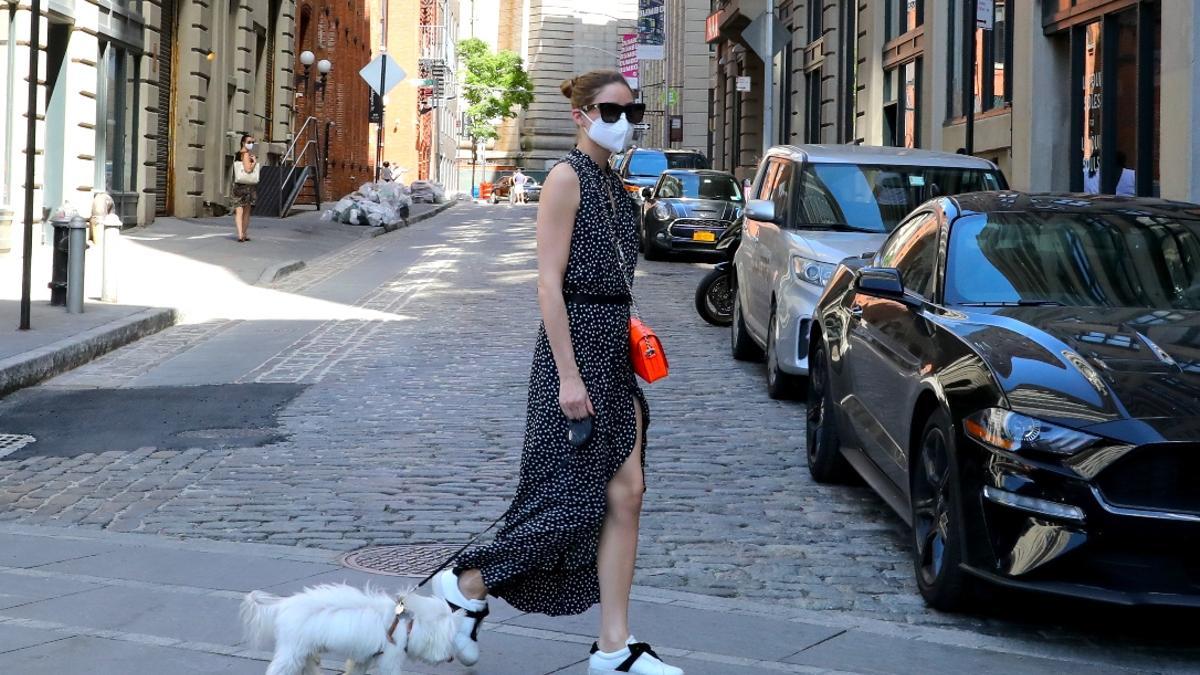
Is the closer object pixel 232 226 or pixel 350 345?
pixel 350 345

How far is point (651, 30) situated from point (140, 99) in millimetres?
60853

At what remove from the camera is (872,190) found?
1184 centimetres

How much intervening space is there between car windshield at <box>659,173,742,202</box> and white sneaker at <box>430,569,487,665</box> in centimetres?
2160

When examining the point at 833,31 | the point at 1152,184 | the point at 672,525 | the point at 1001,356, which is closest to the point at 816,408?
the point at 672,525

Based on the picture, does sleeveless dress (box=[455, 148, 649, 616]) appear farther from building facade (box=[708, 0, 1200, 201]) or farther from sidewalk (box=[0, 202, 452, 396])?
building facade (box=[708, 0, 1200, 201])

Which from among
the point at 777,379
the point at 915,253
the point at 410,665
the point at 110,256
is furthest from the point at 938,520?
the point at 110,256

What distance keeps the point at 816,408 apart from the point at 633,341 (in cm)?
401

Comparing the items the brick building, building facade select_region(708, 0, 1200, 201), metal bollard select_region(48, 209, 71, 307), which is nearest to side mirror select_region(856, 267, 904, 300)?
building facade select_region(708, 0, 1200, 201)

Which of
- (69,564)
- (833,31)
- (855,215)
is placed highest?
(833,31)

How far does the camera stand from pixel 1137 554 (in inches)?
203

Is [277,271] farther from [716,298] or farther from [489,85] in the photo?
[489,85]

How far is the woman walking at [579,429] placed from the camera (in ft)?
15.4

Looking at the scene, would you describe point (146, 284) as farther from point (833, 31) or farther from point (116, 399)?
point (833, 31)

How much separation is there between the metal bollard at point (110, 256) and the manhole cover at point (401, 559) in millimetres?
10008
